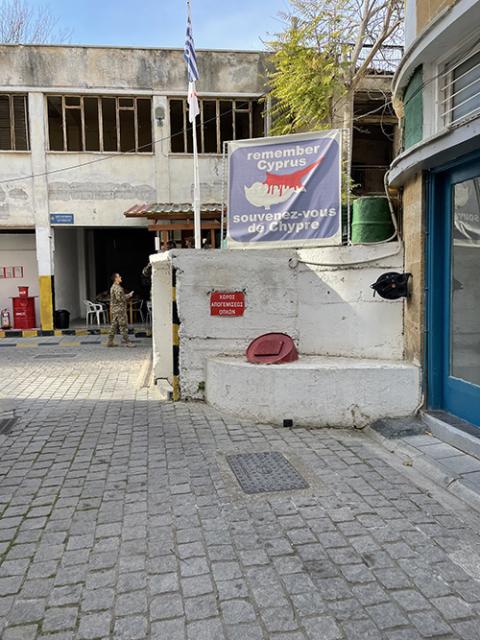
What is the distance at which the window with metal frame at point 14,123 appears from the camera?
14.9 m

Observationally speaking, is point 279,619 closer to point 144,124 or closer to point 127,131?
point 144,124

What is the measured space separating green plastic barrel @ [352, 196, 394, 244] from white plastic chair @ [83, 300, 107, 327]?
11807 millimetres

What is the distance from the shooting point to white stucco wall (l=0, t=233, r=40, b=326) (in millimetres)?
16406

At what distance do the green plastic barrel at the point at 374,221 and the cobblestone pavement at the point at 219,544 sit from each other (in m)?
2.40

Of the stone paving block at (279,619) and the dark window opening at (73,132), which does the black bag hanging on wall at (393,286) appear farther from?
the dark window opening at (73,132)

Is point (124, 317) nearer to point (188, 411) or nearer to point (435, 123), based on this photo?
point (188, 411)

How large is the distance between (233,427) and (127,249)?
15.1 meters

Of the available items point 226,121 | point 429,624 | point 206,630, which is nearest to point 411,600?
point 429,624

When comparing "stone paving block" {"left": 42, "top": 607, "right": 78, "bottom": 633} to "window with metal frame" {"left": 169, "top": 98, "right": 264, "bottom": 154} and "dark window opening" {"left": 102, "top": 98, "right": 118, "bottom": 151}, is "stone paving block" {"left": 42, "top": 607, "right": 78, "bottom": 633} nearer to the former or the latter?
"window with metal frame" {"left": 169, "top": 98, "right": 264, "bottom": 154}

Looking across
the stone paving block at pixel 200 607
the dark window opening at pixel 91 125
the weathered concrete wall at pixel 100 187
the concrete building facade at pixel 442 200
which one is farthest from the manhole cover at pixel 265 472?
the dark window opening at pixel 91 125

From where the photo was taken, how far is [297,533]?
132 inches

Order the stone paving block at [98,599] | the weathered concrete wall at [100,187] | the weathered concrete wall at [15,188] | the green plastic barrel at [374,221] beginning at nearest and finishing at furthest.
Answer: the stone paving block at [98,599]
the green plastic barrel at [374,221]
the weathered concrete wall at [15,188]
the weathered concrete wall at [100,187]

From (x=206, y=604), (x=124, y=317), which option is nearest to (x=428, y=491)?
(x=206, y=604)

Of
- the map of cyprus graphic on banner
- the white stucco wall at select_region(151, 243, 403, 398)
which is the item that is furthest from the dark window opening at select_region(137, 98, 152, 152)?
the white stucco wall at select_region(151, 243, 403, 398)
